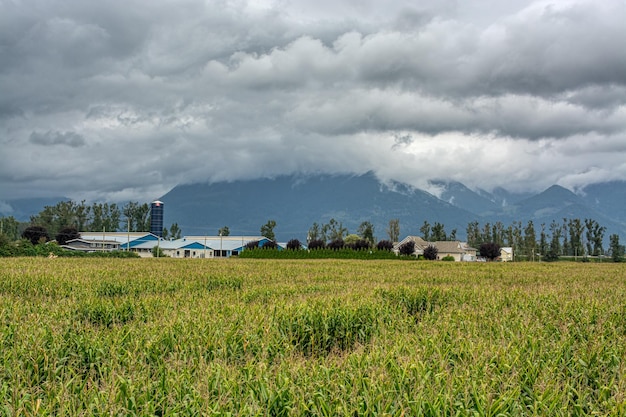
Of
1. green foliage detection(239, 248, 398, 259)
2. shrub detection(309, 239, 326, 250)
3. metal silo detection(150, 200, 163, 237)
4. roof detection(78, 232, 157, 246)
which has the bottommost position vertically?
green foliage detection(239, 248, 398, 259)

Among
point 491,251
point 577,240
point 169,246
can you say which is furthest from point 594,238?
point 169,246

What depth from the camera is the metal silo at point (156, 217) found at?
182 m

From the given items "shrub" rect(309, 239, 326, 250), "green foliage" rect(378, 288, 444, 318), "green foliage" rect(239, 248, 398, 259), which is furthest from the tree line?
"green foliage" rect(378, 288, 444, 318)

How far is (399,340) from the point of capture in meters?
8.77

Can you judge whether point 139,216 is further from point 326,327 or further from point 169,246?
point 326,327

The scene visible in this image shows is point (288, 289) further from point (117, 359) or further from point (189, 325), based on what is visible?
point (117, 359)

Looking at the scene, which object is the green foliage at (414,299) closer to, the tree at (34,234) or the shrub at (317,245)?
the shrub at (317,245)

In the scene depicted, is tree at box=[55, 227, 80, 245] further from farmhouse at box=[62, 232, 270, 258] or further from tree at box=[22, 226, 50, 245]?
tree at box=[22, 226, 50, 245]

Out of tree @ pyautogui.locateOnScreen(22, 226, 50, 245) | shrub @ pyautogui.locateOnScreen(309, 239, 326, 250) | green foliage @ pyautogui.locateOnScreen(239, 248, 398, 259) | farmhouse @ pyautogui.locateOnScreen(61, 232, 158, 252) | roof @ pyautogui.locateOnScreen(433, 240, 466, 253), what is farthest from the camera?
roof @ pyautogui.locateOnScreen(433, 240, 466, 253)

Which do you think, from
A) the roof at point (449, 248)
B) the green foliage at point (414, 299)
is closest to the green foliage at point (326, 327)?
the green foliage at point (414, 299)

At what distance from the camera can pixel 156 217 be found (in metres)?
183

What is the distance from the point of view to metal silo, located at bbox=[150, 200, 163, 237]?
18150 centimetres

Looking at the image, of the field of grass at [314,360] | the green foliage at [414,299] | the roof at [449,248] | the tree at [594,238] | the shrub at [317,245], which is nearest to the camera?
the field of grass at [314,360]

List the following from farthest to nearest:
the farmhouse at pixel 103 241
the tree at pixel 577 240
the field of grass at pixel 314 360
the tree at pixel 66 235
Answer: the tree at pixel 577 240
the tree at pixel 66 235
the farmhouse at pixel 103 241
the field of grass at pixel 314 360
